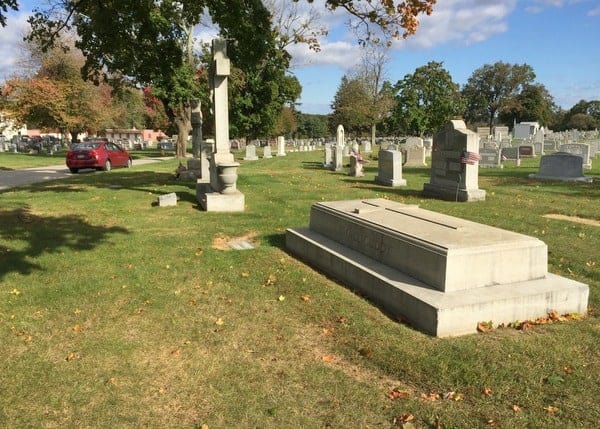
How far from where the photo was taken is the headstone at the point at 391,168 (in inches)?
611

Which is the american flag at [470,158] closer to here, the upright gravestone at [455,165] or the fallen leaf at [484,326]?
the upright gravestone at [455,165]

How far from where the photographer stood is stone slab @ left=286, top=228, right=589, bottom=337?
4281mm

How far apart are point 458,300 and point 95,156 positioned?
22.2 m

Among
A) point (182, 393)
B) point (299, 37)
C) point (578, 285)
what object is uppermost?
point (299, 37)

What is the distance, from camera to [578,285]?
4.82m

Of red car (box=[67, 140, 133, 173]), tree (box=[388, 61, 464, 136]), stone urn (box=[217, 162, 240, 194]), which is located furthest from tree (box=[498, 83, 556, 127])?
stone urn (box=[217, 162, 240, 194])

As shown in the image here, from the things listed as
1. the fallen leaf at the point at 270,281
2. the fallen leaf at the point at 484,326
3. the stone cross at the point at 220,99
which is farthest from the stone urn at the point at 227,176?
the fallen leaf at the point at 484,326

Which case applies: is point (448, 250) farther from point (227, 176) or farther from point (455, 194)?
point (455, 194)

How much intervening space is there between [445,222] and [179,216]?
21.5ft

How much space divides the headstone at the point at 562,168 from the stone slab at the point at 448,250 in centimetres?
1272

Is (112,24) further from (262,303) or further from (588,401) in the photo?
(588,401)

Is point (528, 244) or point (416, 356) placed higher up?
point (528, 244)

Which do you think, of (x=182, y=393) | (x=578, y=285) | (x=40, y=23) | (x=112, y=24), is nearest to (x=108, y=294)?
(x=182, y=393)

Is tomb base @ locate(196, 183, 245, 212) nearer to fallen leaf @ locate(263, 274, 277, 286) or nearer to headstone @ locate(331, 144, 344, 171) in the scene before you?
fallen leaf @ locate(263, 274, 277, 286)
